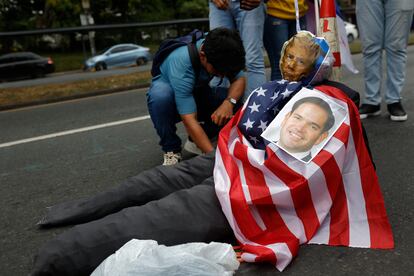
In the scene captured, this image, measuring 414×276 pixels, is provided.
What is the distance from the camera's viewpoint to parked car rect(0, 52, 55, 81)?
37.0ft

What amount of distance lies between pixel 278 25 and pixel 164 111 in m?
1.19

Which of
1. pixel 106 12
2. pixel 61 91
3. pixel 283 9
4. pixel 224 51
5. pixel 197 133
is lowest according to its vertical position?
pixel 61 91

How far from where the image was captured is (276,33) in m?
3.56

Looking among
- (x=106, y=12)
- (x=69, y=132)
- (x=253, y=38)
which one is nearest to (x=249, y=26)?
(x=253, y=38)

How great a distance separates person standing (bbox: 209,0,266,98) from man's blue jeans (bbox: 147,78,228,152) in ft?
1.06

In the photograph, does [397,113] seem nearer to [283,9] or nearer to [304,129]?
[283,9]

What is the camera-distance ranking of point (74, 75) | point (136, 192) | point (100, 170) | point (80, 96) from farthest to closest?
point (74, 75) < point (80, 96) < point (100, 170) < point (136, 192)

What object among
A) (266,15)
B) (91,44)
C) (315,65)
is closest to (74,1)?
(91,44)

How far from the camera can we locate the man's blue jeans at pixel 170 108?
293 centimetres

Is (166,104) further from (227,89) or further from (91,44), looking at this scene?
(91,44)

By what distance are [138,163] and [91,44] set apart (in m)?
10.3

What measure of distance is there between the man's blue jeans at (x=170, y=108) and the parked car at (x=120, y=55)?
32.0 ft

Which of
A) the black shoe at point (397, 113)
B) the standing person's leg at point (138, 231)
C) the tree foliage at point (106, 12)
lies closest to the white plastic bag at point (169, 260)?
the standing person's leg at point (138, 231)

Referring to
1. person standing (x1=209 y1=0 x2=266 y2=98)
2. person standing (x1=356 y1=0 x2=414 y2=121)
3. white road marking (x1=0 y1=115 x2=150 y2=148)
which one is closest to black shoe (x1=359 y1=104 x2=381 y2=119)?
person standing (x1=356 y1=0 x2=414 y2=121)
